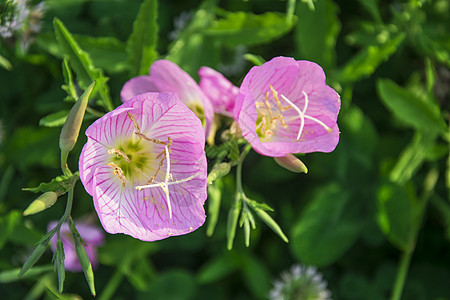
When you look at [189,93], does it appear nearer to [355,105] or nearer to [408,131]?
[355,105]

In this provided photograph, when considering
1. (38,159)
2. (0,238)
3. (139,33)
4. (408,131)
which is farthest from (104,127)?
(408,131)

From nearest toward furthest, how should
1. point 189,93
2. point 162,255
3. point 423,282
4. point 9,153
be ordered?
1. point 189,93
2. point 9,153
3. point 423,282
4. point 162,255

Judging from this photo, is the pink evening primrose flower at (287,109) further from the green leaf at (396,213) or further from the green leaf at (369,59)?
the green leaf at (396,213)

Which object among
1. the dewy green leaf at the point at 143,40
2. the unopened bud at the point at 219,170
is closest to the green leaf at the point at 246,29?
the dewy green leaf at the point at 143,40

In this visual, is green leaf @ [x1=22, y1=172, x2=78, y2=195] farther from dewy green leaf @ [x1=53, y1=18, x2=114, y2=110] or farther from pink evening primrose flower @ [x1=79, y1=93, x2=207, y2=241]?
dewy green leaf @ [x1=53, y1=18, x2=114, y2=110]

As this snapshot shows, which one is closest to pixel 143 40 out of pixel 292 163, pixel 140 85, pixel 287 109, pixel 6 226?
pixel 140 85

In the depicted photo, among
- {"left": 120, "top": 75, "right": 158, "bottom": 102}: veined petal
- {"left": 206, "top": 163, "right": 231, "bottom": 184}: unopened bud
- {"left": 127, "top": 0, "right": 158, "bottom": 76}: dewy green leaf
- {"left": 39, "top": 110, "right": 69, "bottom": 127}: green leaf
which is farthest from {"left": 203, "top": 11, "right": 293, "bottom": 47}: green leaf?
{"left": 206, "top": 163, "right": 231, "bottom": 184}: unopened bud
